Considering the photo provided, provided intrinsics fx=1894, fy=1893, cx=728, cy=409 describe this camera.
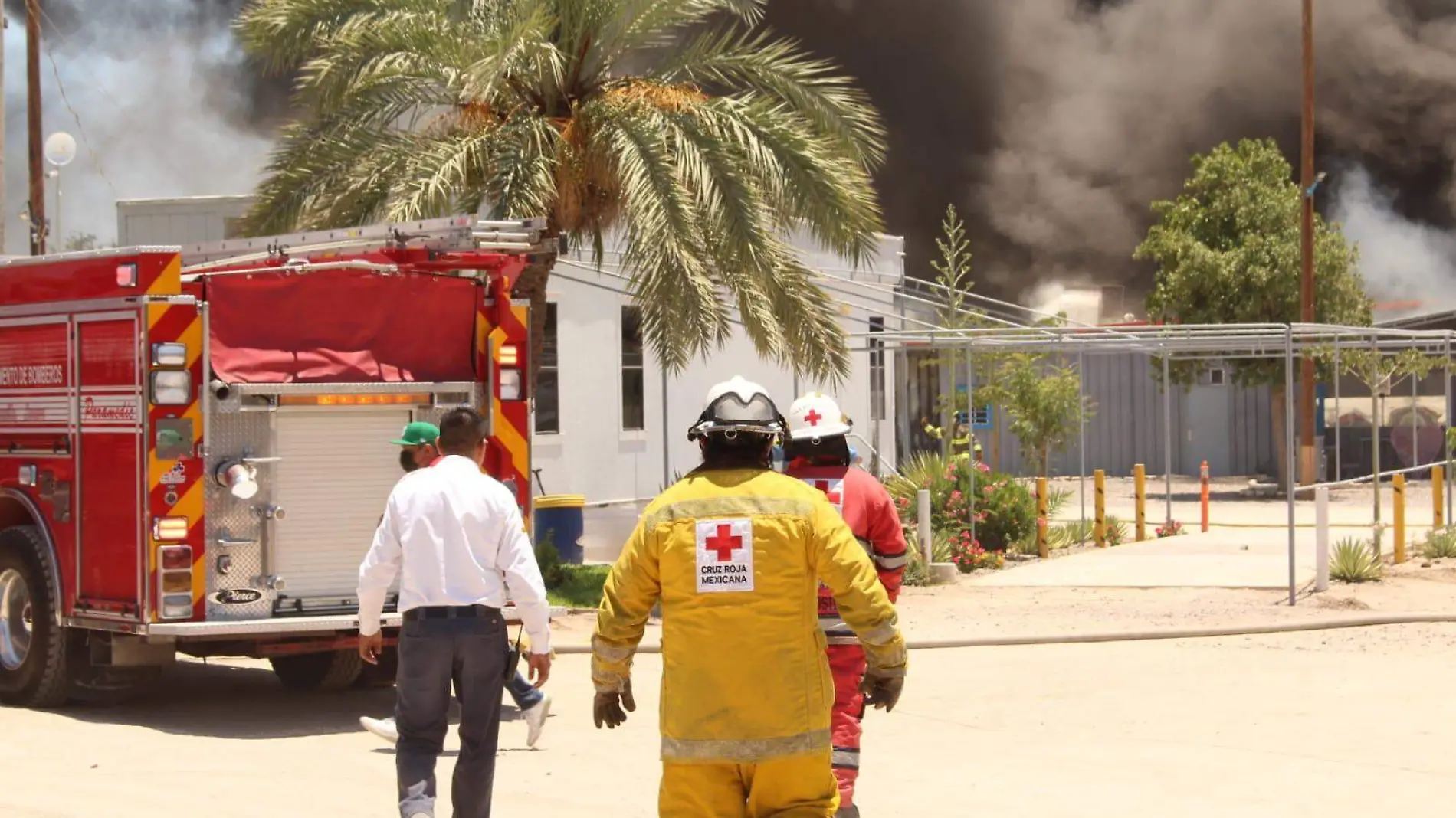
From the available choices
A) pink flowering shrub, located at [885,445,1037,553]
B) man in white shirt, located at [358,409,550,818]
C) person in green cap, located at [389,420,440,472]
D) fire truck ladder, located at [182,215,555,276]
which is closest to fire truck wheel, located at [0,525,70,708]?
fire truck ladder, located at [182,215,555,276]

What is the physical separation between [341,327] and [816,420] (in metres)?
4.54

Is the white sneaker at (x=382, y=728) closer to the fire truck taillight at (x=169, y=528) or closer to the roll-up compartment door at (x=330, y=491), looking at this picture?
the roll-up compartment door at (x=330, y=491)

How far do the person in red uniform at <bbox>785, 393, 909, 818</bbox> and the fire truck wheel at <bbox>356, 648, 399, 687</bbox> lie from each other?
17.1ft

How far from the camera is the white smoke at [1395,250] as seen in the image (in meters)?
48.5

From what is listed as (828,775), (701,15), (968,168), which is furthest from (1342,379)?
(828,775)

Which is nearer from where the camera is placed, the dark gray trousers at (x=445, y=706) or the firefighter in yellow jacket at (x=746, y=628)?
the firefighter in yellow jacket at (x=746, y=628)

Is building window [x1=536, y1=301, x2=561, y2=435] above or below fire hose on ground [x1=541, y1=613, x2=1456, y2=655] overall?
above

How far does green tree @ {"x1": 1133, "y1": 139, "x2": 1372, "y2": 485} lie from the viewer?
3625 centimetres

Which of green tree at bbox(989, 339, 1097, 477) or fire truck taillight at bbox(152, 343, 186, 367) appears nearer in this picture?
fire truck taillight at bbox(152, 343, 186, 367)

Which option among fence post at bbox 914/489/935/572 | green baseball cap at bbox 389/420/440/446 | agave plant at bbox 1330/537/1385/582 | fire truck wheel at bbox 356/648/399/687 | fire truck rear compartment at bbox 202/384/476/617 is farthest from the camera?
fence post at bbox 914/489/935/572

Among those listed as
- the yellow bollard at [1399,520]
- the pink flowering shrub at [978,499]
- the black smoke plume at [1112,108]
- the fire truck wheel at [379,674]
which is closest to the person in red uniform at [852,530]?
the fire truck wheel at [379,674]

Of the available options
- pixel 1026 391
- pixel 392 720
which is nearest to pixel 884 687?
pixel 392 720

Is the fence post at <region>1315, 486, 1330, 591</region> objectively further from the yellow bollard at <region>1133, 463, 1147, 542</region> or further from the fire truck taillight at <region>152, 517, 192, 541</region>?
the fire truck taillight at <region>152, 517, 192, 541</region>

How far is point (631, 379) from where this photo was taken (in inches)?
1037
